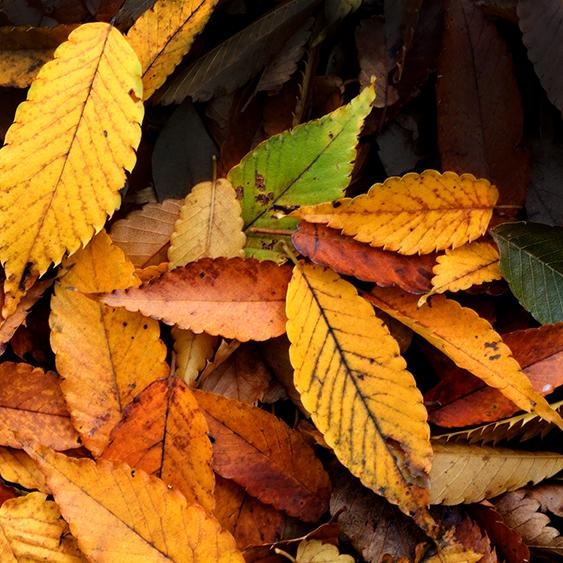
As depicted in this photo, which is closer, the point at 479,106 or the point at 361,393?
the point at 361,393

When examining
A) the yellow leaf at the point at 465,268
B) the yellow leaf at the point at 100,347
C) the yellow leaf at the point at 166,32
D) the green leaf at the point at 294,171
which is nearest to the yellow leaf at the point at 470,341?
the yellow leaf at the point at 465,268

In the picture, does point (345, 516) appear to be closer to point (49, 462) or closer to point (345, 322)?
point (345, 322)

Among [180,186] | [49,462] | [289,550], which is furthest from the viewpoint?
[180,186]

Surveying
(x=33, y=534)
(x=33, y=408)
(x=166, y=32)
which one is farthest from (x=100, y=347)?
(x=166, y=32)

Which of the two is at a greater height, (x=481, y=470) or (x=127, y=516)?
(x=127, y=516)

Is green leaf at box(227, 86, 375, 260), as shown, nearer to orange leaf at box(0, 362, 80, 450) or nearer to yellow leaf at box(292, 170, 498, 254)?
yellow leaf at box(292, 170, 498, 254)

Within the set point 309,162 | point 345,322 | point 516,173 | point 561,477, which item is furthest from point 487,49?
point 561,477

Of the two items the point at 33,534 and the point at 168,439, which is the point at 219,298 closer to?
the point at 168,439
